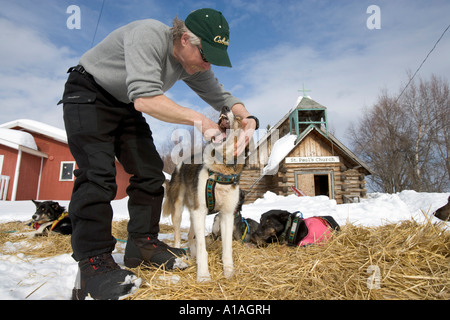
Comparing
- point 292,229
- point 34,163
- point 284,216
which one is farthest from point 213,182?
point 34,163

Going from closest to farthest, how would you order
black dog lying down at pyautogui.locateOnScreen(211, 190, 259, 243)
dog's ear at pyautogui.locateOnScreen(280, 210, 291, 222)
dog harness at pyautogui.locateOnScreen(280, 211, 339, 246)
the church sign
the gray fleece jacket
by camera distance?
the gray fleece jacket, dog harness at pyautogui.locateOnScreen(280, 211, 339, 246), dog's ear at pyautogui.locateOnScreen(280, 210, 291, 222), black dog lying down at pyautogui.locateOnScreen(211, 190, 259, 243), the church sign

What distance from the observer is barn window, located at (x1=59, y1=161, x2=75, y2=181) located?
15602 millimetres

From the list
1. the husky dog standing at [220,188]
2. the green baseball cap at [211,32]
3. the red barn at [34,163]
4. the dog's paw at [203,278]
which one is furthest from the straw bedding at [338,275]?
the red barn at [34,163]

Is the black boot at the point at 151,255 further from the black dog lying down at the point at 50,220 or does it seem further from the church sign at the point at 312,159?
the church sign at the point at 312,159

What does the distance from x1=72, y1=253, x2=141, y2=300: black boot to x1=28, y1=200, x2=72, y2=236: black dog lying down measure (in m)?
3.35

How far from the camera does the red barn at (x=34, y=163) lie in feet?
47.1

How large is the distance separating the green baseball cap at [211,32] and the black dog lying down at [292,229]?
249cm

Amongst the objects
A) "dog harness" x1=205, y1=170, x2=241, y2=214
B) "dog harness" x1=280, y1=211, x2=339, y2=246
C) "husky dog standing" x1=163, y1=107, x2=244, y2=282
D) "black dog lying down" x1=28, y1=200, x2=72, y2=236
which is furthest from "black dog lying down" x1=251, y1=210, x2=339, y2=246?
"black dog lying down" x1=28, y1=200, x2=72, y2=236

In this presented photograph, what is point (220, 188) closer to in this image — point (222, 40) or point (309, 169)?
point (222, 40)

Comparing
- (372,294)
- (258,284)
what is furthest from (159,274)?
(372,294)

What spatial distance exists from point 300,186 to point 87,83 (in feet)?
47.0

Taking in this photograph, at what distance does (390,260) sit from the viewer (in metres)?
2.18

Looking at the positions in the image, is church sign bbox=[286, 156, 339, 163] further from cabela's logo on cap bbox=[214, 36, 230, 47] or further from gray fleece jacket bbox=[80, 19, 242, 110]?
cabela's logo on cap bbox=[214, 36, 230, 47]
